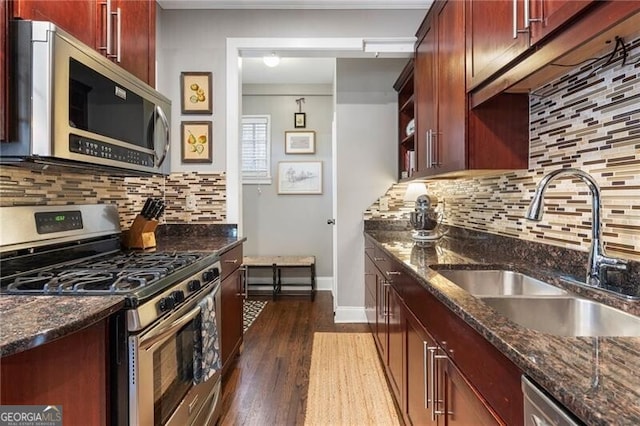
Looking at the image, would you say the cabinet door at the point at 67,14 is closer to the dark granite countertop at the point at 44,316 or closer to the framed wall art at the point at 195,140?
the dark granite countertop at the point at 44,316

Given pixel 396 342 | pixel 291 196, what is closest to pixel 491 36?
pixel 396 342

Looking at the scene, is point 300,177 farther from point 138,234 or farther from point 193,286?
point 193,286

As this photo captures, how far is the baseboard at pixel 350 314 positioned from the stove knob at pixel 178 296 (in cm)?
238

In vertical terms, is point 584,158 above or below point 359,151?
below

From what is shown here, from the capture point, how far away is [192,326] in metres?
1.57

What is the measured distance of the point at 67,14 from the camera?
132cm

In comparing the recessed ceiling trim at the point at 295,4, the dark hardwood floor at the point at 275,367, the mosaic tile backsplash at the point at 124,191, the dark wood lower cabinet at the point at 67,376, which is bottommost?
the dark hardwood floor at the point at 275,367

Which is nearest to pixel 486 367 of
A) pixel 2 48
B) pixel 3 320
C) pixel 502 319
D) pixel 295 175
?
pixel 502 319

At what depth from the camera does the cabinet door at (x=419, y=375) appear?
1.31m

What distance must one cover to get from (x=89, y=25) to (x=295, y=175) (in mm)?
3435

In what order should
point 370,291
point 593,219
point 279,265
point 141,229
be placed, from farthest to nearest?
1. point 279,265
2. point 370,291
3. point 141,229
4. point 593,219

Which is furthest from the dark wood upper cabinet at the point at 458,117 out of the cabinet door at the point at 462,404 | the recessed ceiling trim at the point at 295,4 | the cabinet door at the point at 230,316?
the cabinet door at the point at 230,316

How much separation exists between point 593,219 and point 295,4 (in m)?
2.50

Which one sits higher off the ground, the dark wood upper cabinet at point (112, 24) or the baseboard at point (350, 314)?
the dark wood upper cabinet at point (112, 24)
